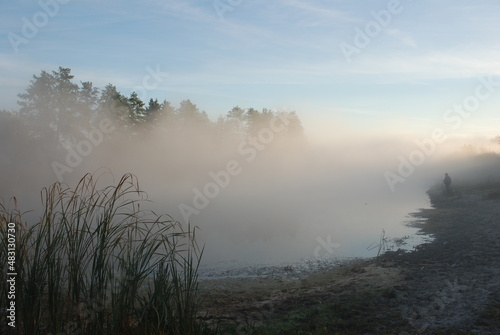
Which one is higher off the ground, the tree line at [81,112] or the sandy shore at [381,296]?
the tree line at [81,112]

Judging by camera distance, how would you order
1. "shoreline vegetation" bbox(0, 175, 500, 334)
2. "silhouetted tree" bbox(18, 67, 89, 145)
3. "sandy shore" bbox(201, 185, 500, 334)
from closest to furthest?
"shoreline vegetation" bbox(0, 175, 500, 334)
"sandy shore" bbox(201, 185, 500, 334)
"silhouetted tree" bbox(18, 67, 89, 145)

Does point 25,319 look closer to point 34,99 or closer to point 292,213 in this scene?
point 292,213

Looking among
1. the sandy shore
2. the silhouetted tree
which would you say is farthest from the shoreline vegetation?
the silhouetted tree

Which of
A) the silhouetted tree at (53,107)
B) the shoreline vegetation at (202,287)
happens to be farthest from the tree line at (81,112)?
the shoreline vegetation at (202,287)

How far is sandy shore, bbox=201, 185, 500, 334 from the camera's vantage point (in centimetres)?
710

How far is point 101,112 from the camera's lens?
5072 centimetres

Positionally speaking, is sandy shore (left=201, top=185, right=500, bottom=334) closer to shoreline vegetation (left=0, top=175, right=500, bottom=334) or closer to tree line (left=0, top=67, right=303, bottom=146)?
shoreline vegetation (left=0, top=175, right=500, bottom=334)

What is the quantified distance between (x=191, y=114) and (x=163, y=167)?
13270 mm

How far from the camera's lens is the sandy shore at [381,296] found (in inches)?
279

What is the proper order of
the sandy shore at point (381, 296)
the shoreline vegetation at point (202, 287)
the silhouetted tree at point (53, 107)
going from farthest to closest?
1. the silhouetted tree at point (53, 107)
2. the sandy shore at point (381, 296)
3. the shoreline vegetation at point (202, 287)

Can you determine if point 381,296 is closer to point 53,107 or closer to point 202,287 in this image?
point 202,287

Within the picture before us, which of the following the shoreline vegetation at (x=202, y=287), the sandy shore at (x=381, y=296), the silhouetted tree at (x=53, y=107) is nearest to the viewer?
the shoreline vegetation at (x=202, y=287)

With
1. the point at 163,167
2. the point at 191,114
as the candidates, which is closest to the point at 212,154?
the point at 191,114

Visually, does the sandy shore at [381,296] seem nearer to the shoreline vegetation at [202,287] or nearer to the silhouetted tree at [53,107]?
the shoreline vegetation at [202,287]
